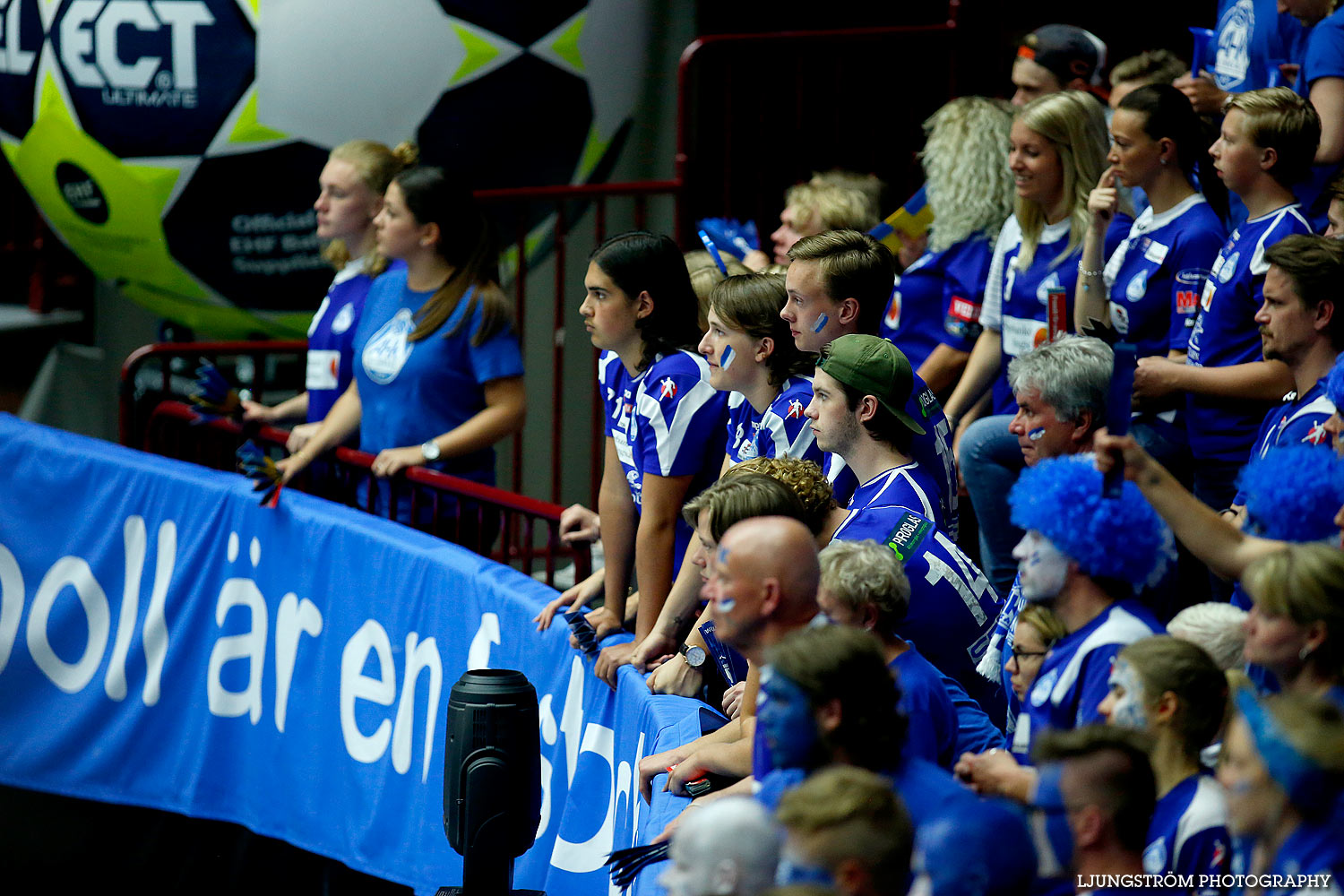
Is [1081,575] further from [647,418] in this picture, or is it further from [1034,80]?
[1034,80]

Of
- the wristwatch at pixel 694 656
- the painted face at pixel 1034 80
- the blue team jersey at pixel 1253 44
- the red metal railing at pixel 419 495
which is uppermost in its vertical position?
the blue team jersey at pixel 1253 44

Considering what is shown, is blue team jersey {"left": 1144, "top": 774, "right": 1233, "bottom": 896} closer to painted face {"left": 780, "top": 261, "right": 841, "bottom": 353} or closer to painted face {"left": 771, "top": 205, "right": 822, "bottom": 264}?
painted face {"left": 780, "top": 261, "right": 841, "bottom": 353}

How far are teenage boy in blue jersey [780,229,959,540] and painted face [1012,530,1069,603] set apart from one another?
2.84ft

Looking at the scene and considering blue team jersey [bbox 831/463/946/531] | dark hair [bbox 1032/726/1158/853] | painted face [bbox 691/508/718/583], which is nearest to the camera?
dark hair [bbox 1032/726/1158/853]

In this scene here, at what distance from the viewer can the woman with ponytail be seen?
6.37m

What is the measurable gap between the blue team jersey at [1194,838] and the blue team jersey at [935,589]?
3.46ft

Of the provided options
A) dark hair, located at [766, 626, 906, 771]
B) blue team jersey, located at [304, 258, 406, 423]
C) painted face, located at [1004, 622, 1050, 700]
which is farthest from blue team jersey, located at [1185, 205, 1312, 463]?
blue team jersey, located at [304, 258, 406, 423]

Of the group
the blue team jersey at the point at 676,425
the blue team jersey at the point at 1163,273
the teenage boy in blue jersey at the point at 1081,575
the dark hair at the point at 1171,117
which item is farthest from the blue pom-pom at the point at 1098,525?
the dark hair at the point at 1171,117

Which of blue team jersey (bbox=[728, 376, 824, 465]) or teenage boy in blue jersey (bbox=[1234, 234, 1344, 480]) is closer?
teenage boy in blue jersey (bbox=[1234, 234, 1344, 480])

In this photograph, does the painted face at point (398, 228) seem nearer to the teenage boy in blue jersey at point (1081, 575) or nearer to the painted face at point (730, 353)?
the painted face at point (730, 353)

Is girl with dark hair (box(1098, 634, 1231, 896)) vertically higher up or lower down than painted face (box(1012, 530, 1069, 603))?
lower down

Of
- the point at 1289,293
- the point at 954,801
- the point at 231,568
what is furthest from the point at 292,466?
the point at 954,801

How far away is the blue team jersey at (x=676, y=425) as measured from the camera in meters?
4.27

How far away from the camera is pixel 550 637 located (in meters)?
4.64
